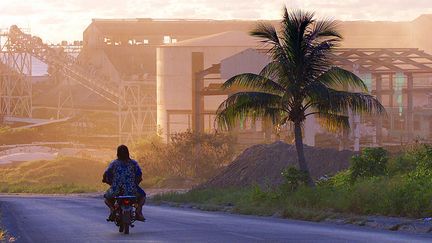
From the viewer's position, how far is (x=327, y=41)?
27.9 m

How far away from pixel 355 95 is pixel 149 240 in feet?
41.0

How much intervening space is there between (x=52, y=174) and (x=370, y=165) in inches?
1637

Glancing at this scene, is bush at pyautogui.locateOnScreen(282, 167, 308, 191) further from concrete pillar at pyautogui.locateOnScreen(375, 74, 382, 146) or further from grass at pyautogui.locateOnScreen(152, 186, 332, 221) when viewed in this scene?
concrete pillar at pyautogui.locateOnScreen(375, 74, 382, 146)

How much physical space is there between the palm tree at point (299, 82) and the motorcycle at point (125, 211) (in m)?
10.4

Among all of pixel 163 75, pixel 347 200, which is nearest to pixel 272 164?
pixel 347 200

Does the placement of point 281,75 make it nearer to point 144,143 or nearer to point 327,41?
point 327,41

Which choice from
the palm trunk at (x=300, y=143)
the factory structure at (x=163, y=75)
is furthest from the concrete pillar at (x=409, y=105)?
the palm trunk at (x=300, y=143)

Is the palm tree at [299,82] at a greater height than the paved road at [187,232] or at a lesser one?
greater

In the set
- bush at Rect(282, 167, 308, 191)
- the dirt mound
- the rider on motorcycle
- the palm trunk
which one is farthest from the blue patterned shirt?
the dirt mound

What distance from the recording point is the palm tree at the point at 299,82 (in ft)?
90.9

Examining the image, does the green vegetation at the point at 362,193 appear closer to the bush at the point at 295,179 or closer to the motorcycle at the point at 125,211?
the bush at the point at 295,179

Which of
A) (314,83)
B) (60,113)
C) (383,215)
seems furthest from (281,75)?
(60,113)

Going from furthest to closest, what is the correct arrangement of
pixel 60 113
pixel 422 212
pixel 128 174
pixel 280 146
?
pixel 60 113 → pixel 280 146 → pixel 422 212 → pixel 128 174

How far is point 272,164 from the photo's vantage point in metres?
40.9
